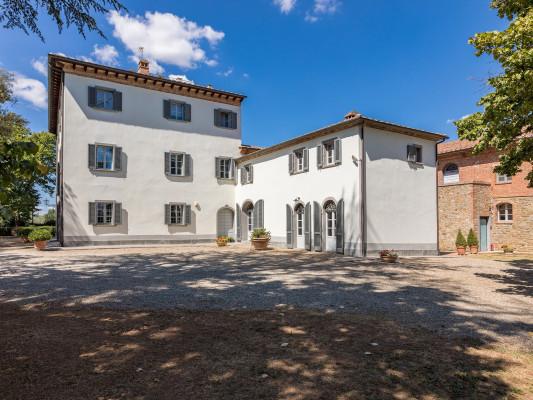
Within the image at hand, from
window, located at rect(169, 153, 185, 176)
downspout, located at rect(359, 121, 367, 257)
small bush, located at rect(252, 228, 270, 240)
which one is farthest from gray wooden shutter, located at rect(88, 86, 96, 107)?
downspout, located at rect(359, 121, 367, 257)

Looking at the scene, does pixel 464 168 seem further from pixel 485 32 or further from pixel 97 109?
pixel 97 109

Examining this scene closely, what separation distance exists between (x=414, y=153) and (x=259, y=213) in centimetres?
927

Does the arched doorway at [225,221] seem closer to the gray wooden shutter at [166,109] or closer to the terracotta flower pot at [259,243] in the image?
the terracotta flower pot at [259,243]

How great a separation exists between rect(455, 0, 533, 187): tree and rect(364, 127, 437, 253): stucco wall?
5786mm

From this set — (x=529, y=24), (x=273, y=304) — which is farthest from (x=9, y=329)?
(x=529, y=24)

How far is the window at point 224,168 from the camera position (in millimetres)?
23375

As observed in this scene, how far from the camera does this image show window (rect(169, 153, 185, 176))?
22.0 m

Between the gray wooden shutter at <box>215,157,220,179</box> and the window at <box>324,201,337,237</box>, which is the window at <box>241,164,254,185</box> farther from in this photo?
the window at <box>324,201,337,237</box>

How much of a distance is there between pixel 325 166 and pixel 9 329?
14.1 meters

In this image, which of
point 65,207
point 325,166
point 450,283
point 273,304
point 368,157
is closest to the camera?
point 273,304

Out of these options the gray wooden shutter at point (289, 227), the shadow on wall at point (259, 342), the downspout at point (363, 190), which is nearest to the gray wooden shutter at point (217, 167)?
the gray wooden shutter at point (289, 227)

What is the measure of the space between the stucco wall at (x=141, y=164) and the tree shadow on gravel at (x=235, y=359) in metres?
14.9

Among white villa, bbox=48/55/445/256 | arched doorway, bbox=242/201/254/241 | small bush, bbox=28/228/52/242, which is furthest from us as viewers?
arched doorway, bbox=242/201/254/241

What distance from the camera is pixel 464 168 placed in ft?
83.4
